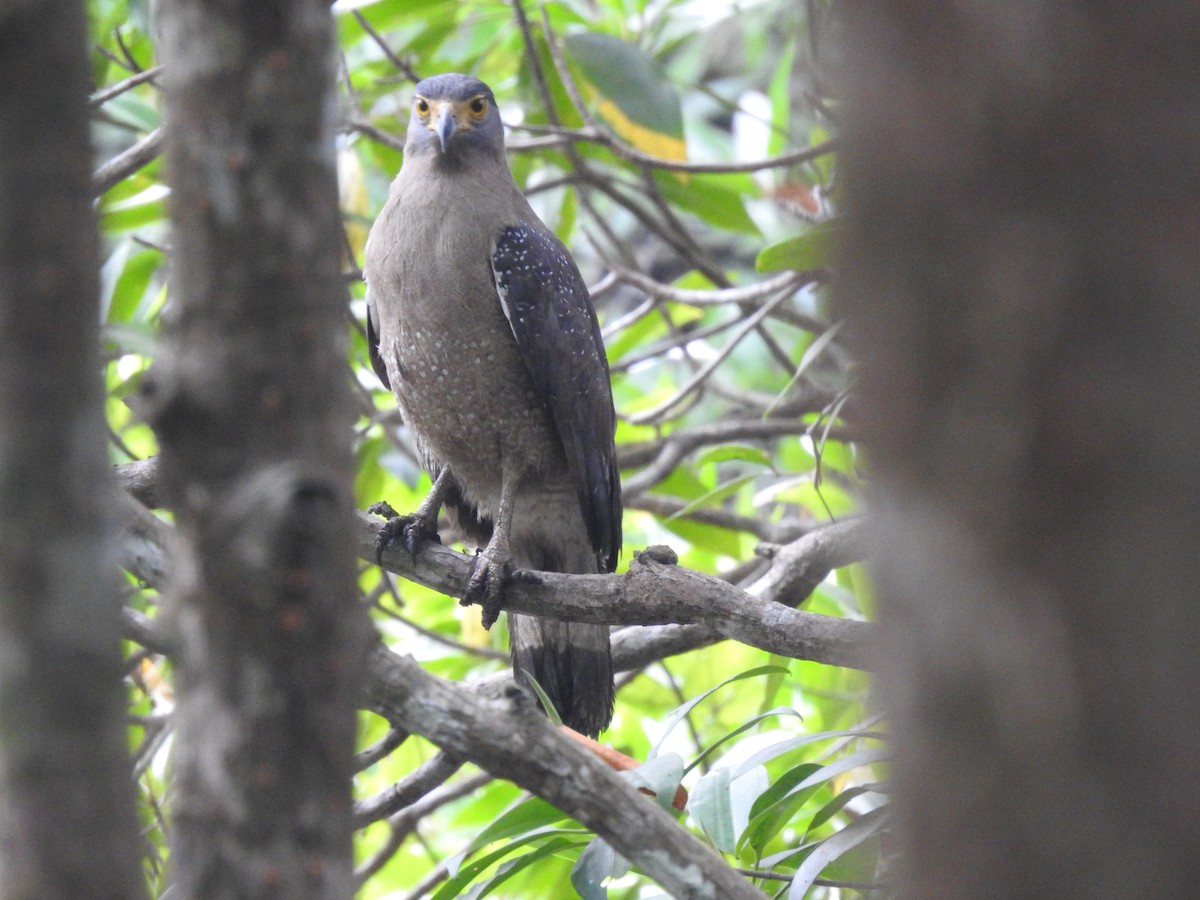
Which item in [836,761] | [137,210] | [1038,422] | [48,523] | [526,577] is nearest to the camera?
[1038,422]

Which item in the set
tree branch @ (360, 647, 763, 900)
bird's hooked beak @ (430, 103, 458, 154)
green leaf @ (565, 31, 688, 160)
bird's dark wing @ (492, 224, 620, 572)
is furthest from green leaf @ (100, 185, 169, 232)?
tree branch @ (360, 647, 763, 900)

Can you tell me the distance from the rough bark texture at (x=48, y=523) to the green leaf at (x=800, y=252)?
267cm

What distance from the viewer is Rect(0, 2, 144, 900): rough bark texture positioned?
989mm

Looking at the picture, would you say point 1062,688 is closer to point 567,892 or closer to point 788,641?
point 788,641

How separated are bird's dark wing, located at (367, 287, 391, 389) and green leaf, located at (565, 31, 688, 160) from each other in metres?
1.24

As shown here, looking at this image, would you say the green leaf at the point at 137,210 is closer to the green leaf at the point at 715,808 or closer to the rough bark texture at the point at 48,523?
the green leaf at the point at 715,808

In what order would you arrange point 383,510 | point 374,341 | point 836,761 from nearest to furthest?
point 836,761 → point 383,510 → point 374,341

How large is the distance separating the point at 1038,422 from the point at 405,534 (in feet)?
9.56

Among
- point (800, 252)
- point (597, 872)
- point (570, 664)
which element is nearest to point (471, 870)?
point (597, 872)

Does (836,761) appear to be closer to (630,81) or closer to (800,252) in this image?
(800,252)

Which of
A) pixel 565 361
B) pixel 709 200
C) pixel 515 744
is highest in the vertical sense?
pixel 709 200

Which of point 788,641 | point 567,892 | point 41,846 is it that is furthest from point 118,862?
point 567,892

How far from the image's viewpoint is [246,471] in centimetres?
109

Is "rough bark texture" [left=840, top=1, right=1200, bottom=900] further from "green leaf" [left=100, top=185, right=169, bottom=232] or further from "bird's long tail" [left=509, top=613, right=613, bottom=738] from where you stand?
"green leaf" [left=100, top=185, right=169, bottom=232]
